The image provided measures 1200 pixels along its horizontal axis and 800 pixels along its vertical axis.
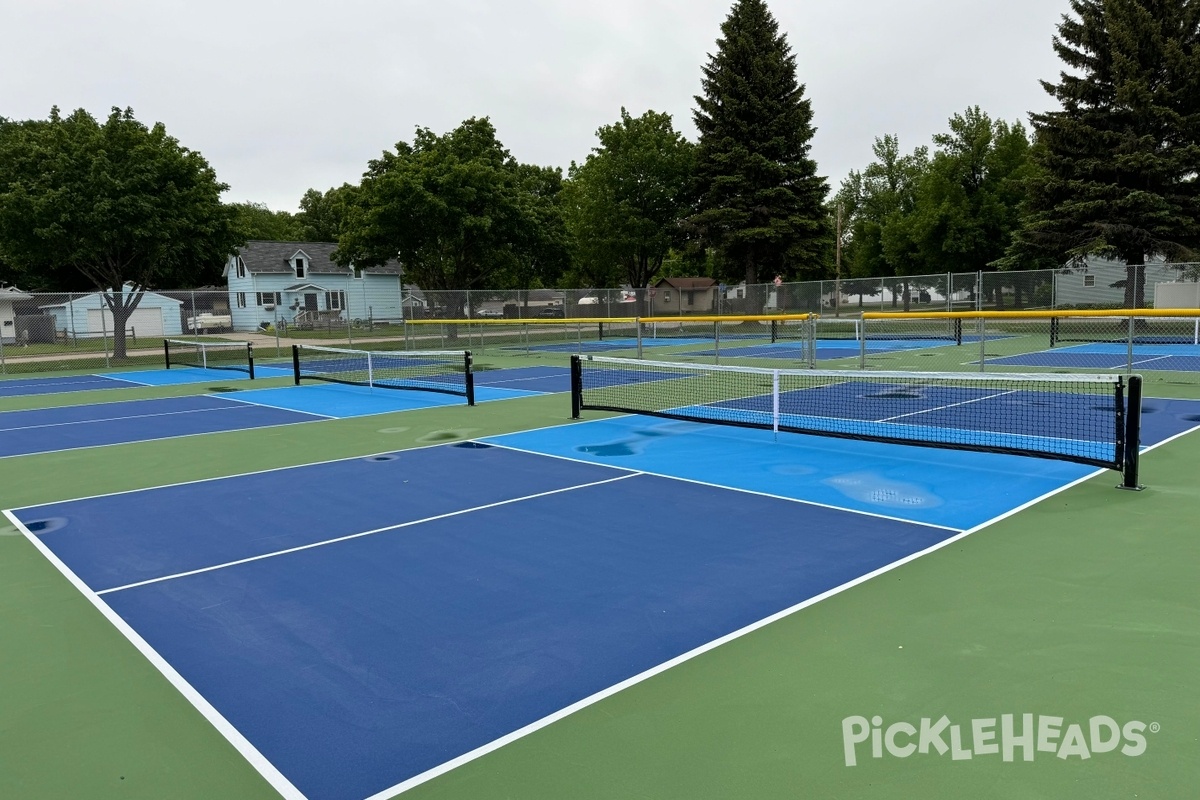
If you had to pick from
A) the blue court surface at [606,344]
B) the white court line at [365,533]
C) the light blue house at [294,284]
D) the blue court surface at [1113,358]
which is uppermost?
the light blue house at [294,284]

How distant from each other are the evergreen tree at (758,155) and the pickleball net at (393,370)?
78.0 ft

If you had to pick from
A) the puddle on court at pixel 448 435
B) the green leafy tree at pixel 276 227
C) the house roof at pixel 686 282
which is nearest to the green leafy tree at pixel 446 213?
the puddle on court at pixel 448 435

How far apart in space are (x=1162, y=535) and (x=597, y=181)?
1901 inches

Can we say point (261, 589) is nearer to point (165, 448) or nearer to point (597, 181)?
point (165, 448)

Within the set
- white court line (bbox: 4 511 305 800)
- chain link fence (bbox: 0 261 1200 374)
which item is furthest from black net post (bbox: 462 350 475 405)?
chain link fence (bbox: 0 261 1200 374)

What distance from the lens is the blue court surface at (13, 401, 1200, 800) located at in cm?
436

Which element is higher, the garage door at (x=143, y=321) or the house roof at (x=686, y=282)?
the house roof at (x=686, y=282)

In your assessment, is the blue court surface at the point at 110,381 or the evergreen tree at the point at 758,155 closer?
the blue court surface at the point at 110,381

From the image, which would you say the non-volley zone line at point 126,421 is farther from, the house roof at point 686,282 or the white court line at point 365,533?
the house roof at point 686,282

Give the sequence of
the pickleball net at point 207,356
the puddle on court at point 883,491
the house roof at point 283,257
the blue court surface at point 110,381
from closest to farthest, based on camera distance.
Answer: the puddle on court at point 883,491 → the blue court surface at point 110,381 → the pickleball net at point 207,356 → the house roof at point 283,257

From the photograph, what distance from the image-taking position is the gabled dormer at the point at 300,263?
61875 mm

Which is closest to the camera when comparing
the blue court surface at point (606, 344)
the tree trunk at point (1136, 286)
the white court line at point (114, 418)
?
the white court line at point (114, 418)

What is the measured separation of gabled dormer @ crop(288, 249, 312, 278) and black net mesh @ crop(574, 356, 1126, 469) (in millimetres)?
47553

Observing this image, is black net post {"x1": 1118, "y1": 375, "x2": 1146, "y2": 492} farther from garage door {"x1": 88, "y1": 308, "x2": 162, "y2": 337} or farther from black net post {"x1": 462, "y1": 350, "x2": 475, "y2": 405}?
garage door {"x1": 88, "y1": 308, "x2": 162, "y2": 337}
